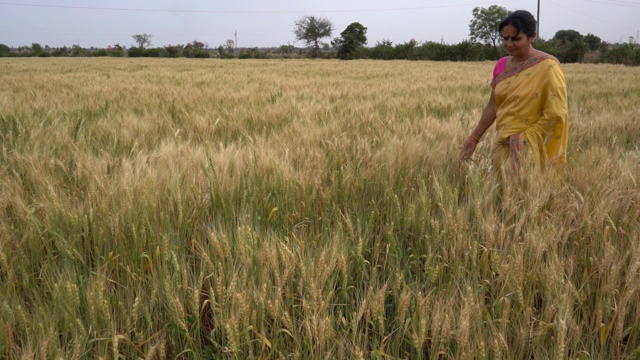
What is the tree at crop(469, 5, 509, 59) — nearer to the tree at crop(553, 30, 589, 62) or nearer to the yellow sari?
the tree at crop(553, 30, 589, 62)

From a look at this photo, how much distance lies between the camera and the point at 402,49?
153 feet

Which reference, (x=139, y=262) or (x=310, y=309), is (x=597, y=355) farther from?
Result: (x=139, y=262)

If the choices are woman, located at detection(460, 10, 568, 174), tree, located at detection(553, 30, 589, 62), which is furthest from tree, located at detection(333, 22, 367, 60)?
woman, located at detection(460, 10, 568, 174)

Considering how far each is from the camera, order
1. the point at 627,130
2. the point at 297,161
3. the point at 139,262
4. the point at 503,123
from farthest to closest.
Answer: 1. the point at 627,130
2. the point at 503,123
3. the point at 297,161
4. the point at 139,262

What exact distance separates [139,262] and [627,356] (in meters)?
1.23

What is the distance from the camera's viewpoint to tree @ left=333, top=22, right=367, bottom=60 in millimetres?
55312

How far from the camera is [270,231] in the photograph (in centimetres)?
132

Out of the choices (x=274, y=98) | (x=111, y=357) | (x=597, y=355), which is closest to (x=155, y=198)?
(x=111, y=357)

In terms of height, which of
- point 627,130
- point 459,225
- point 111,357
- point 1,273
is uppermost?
point 627,130

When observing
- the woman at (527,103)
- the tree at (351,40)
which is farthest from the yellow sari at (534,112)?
the tree at (351,40)

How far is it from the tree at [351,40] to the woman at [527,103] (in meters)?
54.5

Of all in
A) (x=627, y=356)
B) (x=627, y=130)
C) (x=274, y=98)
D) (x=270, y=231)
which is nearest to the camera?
A: (x=627, y=356)

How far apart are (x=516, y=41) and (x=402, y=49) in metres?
47.3

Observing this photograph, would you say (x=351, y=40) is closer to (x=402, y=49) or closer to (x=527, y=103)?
(x=402, y=49)
